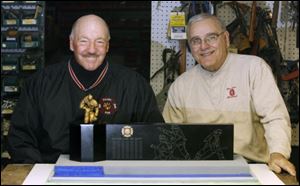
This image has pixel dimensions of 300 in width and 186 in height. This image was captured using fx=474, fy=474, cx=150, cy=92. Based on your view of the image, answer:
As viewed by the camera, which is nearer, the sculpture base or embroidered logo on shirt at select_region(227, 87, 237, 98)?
the sculpture base

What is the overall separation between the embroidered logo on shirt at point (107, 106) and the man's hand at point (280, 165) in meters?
0.78

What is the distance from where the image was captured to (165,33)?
3.45m

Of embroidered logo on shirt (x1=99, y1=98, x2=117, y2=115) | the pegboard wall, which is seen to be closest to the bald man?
embroidered logo on shirt (x1=99, y1=98, x2=117, y2=115)

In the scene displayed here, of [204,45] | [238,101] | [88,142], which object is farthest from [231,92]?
[88,142]

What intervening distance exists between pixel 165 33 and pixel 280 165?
6.13 ft

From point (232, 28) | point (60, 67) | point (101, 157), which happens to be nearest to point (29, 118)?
point (60, 67)

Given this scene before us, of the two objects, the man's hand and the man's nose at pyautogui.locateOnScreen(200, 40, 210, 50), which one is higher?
the man's nose at pyautogui.locateOnScreen(200, 40, 210, 50)

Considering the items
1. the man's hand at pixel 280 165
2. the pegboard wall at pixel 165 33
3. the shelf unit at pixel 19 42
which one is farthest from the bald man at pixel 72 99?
the shelf unit at pixel 19 42

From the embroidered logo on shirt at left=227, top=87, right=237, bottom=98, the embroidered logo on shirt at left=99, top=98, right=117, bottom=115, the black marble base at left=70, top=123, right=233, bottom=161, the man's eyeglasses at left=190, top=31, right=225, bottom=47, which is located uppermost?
the man's eyeglasses at left=190, top=31, right=225, bottom=47

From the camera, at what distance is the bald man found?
212 cm

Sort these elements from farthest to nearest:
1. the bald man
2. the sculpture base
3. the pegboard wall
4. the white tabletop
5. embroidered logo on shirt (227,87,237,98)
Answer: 1. the pegboard wall
2. embroidered logo on shirt (227,87,237,98)
3. the bald man
4. the sculpture base
5. the white tabletop

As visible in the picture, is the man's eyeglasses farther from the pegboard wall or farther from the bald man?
the pegboard wall

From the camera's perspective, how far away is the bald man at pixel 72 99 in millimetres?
2125

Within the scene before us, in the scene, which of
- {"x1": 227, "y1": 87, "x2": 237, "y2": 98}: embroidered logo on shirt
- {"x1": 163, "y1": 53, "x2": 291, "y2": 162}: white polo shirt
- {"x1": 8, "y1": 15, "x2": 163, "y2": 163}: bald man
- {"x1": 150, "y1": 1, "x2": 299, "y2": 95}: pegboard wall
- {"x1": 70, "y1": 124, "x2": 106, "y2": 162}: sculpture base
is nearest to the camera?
{"x1": 70, "y1": 124, "x2": 106, "y2": 162}: sculpture base
